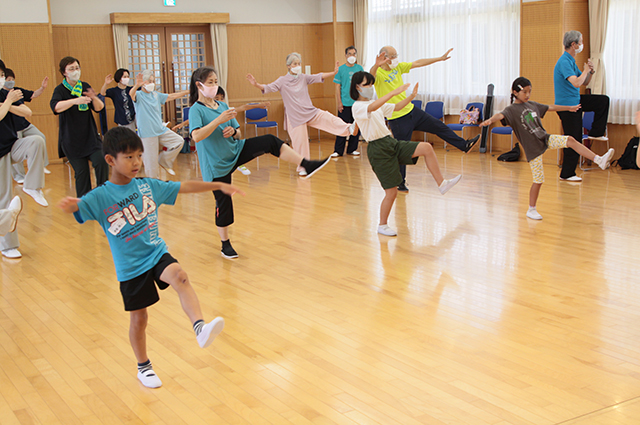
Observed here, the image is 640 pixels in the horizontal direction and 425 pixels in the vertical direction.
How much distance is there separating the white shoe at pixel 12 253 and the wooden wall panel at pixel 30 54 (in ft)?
21.5

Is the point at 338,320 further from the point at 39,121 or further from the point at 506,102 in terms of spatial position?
the point at 39,121

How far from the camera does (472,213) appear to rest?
642 centimetres

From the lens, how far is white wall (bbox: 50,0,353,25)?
11812 millimetres

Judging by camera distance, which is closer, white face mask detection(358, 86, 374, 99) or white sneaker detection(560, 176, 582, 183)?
white face mask detection(358, 86, 374, 99)

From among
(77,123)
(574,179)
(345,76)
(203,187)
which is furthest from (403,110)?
(203,187)

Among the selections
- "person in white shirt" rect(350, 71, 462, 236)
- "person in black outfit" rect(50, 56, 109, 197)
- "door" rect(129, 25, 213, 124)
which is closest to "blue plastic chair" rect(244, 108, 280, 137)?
"door" rect(129, 25, 213, 124)

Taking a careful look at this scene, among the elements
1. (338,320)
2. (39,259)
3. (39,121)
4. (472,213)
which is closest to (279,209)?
(472,213)

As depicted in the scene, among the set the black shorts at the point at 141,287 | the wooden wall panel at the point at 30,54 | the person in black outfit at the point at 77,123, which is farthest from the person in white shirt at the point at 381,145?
the wooden wall panel at the point at 30,54

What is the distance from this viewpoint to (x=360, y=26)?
13.5m

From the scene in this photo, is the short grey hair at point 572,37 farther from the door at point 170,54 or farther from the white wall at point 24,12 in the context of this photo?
the white wall at point 24,12

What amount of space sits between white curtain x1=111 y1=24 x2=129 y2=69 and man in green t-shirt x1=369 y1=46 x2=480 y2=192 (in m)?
7.08

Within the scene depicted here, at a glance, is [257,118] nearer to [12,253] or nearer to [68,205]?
[12,253]

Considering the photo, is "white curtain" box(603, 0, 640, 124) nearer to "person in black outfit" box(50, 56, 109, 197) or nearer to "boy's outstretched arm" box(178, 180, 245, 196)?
"person in black outfit" box(50, 56, 109, 197)

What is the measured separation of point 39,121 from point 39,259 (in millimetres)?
6897
